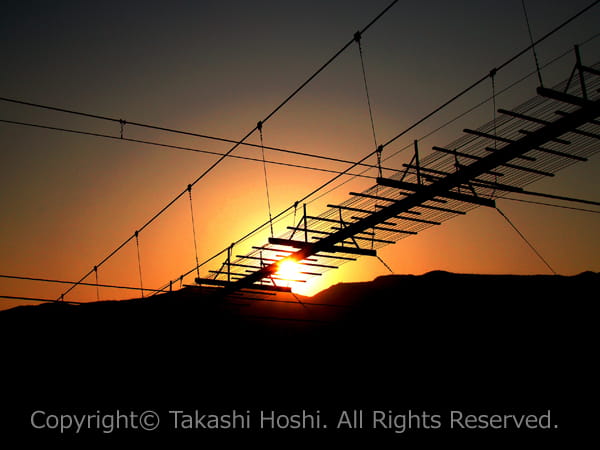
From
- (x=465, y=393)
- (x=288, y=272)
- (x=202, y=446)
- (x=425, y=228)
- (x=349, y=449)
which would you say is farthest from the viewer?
(x=465, y=393)

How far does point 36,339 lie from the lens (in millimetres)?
34219

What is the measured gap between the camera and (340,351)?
42.9m

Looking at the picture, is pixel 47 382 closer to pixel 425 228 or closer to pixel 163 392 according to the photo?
pixel 163 392

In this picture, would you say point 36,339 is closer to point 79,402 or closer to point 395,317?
point 79,402

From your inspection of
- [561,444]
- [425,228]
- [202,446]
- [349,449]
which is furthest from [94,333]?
[561,444]

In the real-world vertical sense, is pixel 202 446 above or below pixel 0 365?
below

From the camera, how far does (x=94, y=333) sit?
36.3 metres

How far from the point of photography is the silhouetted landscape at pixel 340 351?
3497cm

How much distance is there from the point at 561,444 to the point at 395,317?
1385cm

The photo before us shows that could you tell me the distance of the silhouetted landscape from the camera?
3497 cm

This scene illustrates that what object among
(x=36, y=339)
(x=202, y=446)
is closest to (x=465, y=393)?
(x=202, y=446)

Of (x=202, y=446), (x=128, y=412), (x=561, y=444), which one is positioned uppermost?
(x=128, y=412)

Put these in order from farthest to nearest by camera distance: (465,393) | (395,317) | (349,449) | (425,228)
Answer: (395,317) < (465,393) < (349,449) < (425,228)

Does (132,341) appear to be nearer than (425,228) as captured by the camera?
No
